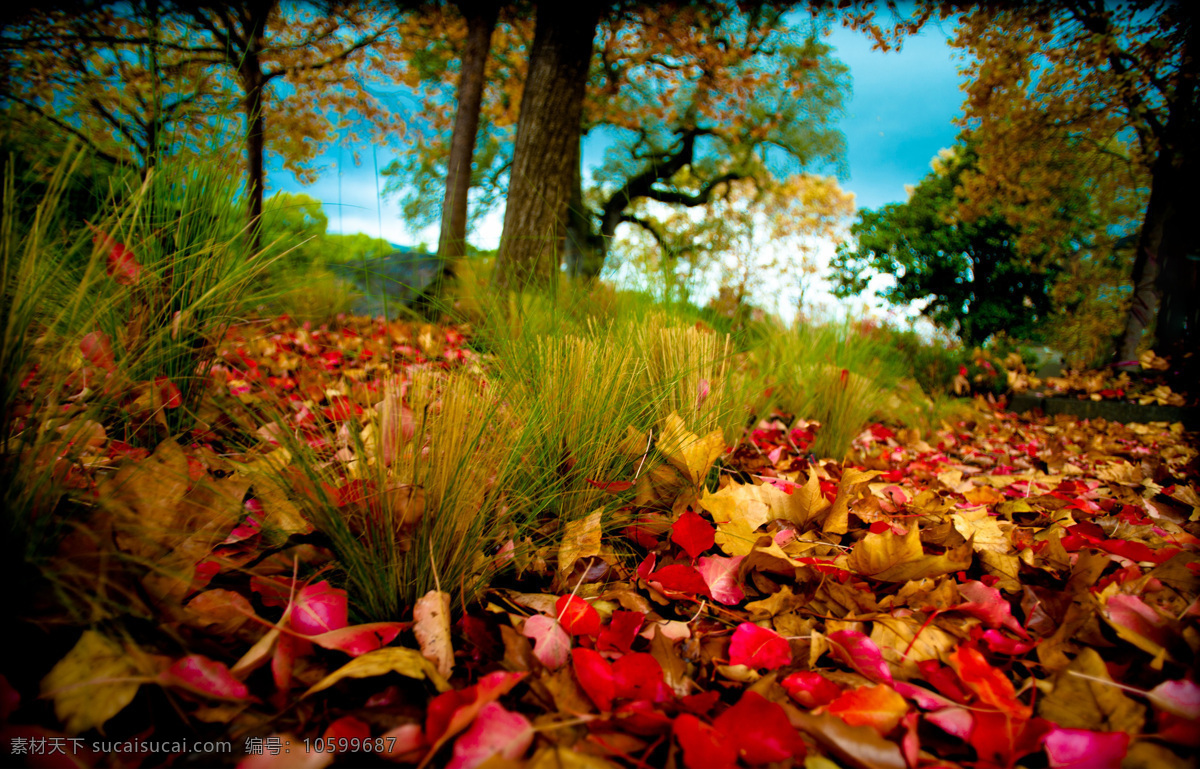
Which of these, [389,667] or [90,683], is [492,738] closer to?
[389,667]

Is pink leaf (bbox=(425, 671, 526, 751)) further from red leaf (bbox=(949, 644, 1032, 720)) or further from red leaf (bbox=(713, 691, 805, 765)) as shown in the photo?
red leaf (bbox=(949, 644, 1032, 720))

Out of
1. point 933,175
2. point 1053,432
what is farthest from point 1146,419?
point 933,175

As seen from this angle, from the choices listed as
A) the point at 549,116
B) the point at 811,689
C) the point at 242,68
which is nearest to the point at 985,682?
the point at 811,689

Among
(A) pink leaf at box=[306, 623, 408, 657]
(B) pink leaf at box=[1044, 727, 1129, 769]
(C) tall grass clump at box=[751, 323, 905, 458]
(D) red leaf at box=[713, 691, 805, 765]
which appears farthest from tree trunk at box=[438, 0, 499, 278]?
(B) pink leaf at box=[1044, 727, 1129, 769]

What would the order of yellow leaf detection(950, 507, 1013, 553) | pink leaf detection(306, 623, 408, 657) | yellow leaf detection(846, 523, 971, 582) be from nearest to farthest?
pink leaf detection(306, 623, 408, 657) < yellow leaf detection(846, 523, 971, 582) < yellow leaf detection(950, 507, 1013, 553)

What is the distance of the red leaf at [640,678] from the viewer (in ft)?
2.01

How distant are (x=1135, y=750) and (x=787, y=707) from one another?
0.35 metres

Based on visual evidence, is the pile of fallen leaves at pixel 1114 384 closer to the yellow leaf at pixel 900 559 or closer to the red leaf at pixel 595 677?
the yellow leaf at pixel 900 559

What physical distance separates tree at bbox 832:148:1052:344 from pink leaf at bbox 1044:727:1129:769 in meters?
17.8

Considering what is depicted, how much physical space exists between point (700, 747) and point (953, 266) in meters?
19.9

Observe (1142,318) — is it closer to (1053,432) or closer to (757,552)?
(1053,432)

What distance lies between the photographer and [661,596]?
847 millimetres

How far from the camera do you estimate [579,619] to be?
0.72 metres

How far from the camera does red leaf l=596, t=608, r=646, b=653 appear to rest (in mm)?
708
